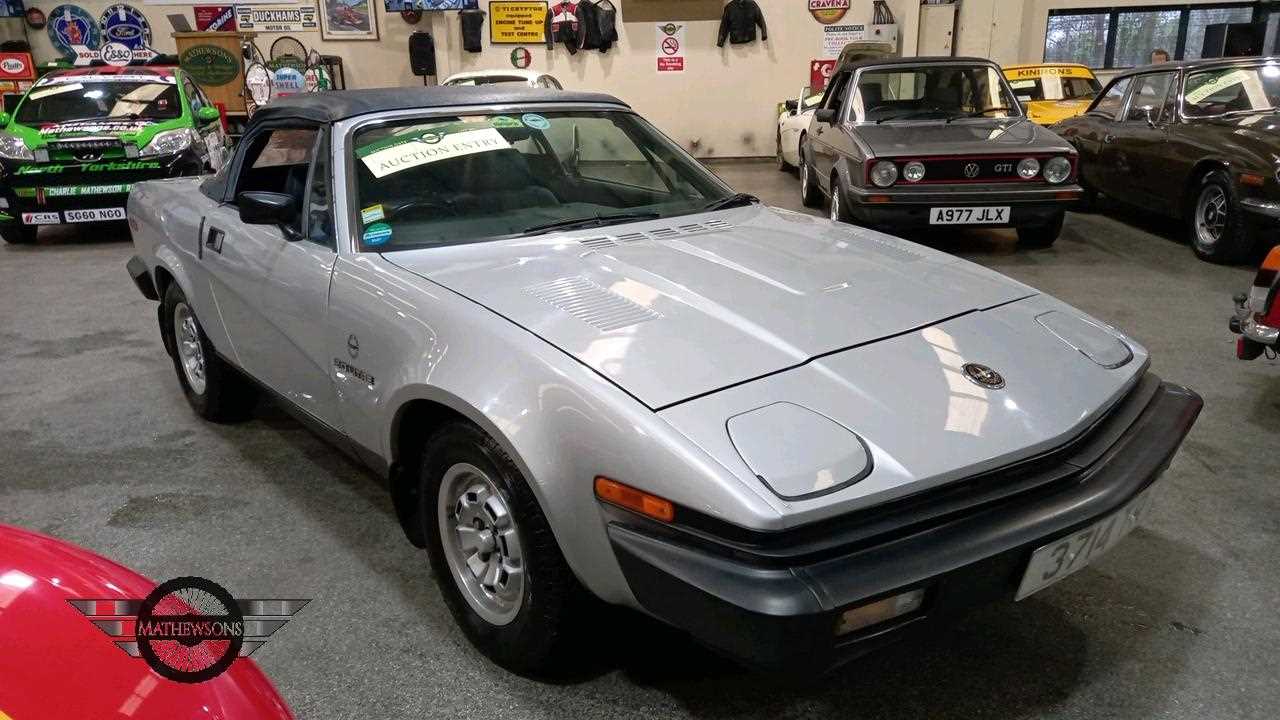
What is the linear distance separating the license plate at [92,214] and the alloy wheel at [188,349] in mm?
4515

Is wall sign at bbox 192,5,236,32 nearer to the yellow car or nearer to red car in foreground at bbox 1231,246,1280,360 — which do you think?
the yellow car

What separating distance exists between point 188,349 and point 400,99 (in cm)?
157

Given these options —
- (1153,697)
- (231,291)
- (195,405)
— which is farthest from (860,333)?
(195,405)

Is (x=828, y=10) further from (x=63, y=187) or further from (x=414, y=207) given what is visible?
(x=414, y=207)

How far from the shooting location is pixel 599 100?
9.79ft

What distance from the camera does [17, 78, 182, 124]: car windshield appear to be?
7.61 metres

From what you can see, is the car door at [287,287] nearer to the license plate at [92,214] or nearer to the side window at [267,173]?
the side window at [267,173]

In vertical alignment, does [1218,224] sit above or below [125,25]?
below

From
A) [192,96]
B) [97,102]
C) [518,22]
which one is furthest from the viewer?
[518,22]

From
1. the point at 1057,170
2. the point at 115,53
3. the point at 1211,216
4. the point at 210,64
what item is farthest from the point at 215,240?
the point at 115,53

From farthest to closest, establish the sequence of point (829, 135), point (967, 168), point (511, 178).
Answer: point (829, 135) → point (967, 168) → point (511, 178)

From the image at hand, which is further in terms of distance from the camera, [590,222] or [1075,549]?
[590,222]

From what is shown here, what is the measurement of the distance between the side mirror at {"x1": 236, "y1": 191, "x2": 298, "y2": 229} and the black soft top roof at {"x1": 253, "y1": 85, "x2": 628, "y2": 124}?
292mm

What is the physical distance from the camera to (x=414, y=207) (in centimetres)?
244
